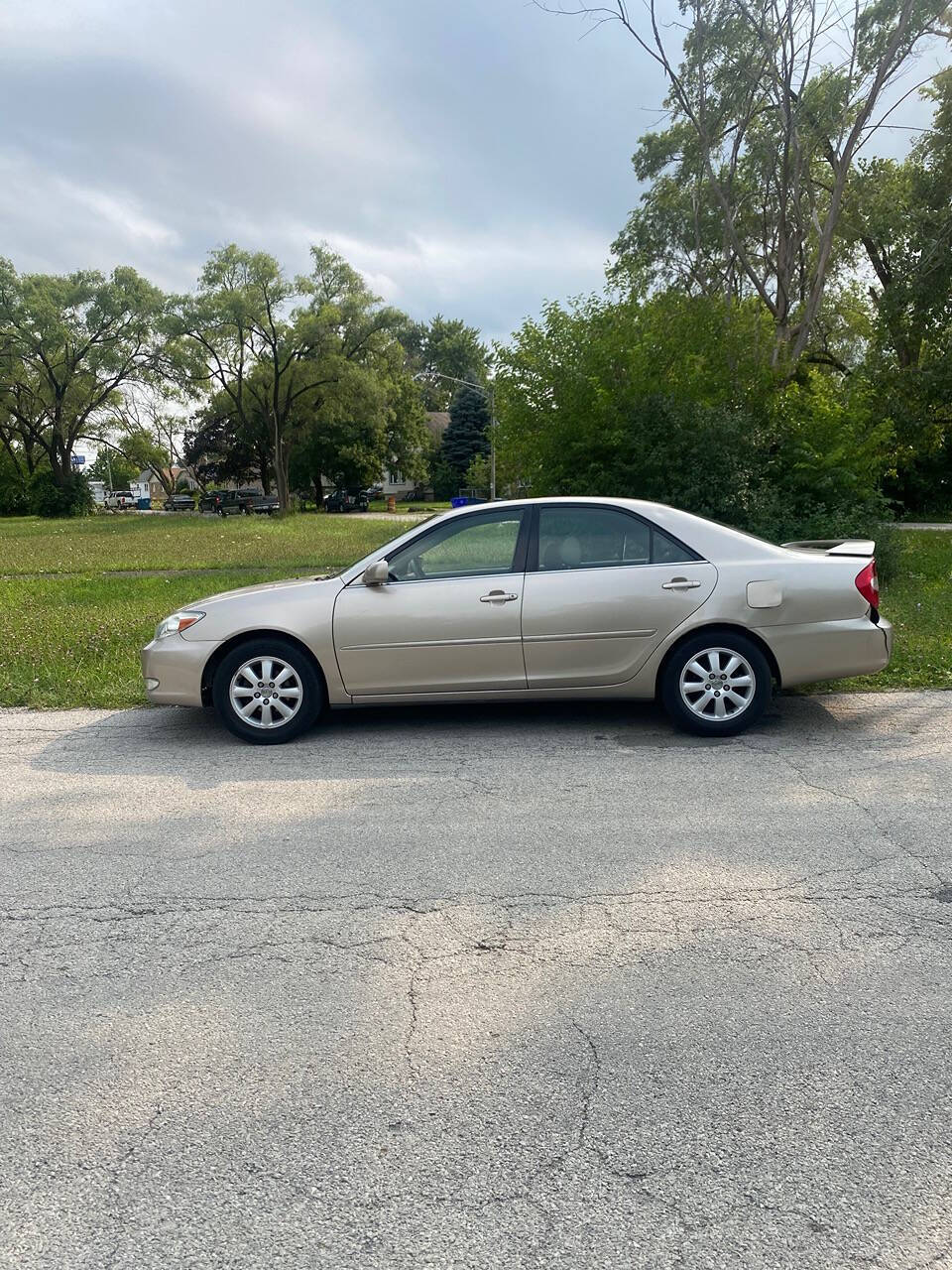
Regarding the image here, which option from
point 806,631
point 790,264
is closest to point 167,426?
point 790,264

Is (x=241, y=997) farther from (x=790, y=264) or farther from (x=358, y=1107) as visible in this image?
(x=790, y=264)

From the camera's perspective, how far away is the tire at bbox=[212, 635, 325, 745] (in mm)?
6336

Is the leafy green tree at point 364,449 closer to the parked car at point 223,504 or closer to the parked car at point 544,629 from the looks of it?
the parked car at point 223,504

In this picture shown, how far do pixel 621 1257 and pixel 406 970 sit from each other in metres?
1.37

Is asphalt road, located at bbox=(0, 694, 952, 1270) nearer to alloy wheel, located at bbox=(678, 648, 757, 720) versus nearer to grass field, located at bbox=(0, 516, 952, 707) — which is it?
alloy wheel, located at bbox=(678, 648, 757, 720)

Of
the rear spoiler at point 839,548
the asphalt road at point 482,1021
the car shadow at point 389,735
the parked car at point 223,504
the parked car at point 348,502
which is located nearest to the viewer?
the asphalt road at point 482,1021

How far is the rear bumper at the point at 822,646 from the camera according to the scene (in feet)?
20.5

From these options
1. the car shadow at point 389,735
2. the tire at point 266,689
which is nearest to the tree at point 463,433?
the car shadow at point 389,735

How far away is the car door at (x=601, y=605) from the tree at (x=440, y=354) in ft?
305

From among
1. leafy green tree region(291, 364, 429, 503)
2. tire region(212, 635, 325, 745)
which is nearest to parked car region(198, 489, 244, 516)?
leafy green tree region(291, 364, 429, 503)

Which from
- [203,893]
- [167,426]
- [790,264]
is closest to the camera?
[203,893]

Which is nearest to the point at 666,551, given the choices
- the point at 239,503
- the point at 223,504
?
the point at 239,503

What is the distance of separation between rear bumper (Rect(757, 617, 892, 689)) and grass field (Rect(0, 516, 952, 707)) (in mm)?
1363

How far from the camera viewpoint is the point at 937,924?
358 centimetres
